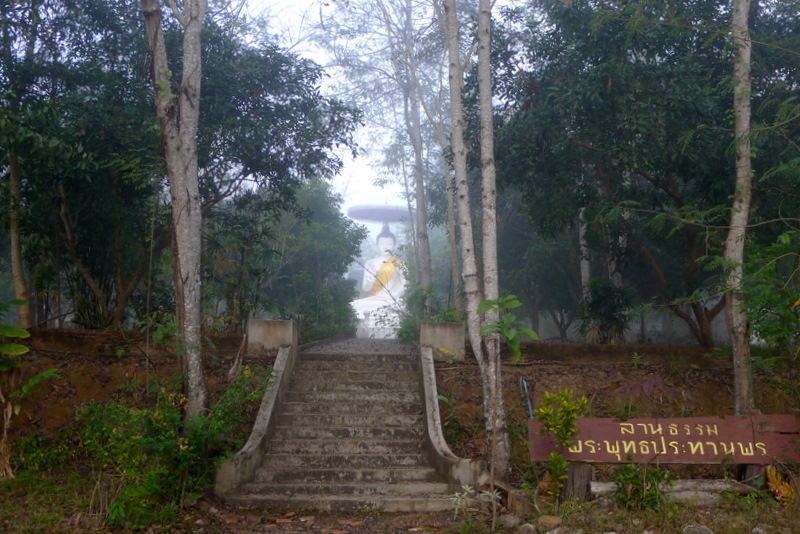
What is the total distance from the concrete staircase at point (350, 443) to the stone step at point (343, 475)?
0.01 meters

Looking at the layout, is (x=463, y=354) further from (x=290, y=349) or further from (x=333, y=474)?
(x=333, y=474)

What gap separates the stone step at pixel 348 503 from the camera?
7301 mm

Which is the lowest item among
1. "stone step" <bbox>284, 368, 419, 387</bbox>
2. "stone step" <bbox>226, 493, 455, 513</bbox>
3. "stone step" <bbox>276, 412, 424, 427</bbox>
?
"stone step" <bbox>226, 493, 455, 513</bbox>

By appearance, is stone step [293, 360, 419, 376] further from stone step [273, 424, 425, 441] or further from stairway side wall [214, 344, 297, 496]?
stone step [273, 424, 425, 441]

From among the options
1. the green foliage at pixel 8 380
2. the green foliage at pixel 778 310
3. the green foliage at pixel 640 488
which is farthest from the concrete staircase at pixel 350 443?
the green foliage at pixel 778 310

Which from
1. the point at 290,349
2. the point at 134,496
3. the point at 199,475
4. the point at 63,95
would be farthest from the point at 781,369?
the point at 63,95

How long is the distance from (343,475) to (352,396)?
5.90 ft

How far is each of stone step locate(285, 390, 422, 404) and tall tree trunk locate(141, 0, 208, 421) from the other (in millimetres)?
2149

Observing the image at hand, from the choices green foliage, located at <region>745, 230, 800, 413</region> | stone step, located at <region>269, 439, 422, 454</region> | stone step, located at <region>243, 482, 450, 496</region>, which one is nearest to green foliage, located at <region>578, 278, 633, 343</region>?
green foliage, located at <region>745, 230, 800, 413</region>

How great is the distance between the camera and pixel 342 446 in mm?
8648

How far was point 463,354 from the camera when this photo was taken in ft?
35.3

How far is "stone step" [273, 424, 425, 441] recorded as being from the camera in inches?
349

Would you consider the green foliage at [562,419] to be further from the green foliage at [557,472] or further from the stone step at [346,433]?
the stone step at [346,433]

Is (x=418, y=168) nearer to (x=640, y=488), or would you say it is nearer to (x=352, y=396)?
(x=352, y=396)
